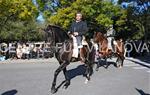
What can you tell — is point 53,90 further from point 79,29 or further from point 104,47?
→ point 104,47

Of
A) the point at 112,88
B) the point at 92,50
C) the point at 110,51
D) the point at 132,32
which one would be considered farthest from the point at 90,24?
the point at 112,88

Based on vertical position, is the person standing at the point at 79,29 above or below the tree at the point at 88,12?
below

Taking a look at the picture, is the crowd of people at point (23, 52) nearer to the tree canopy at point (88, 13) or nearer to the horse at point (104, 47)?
the tree canopy at point (88, 13)

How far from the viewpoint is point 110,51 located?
865 inches

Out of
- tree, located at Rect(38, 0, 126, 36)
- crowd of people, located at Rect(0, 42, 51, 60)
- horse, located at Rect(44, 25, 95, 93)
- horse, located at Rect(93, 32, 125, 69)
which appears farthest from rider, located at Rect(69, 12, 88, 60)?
tree, located at Rect(38, 0, 126, 36)

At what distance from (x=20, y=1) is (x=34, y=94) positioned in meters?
26.3

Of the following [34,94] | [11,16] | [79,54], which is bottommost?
[34,94]

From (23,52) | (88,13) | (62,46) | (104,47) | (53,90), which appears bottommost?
(53,90)

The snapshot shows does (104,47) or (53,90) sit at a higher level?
(104,47)

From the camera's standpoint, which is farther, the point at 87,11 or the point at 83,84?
the point at 87,11

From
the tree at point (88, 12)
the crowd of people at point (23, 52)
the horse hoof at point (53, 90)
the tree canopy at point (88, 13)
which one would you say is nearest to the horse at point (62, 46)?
the horse hoof at point (53, 90)

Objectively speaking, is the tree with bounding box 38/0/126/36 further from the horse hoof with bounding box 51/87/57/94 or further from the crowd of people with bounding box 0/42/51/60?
the horse hoof with bounding box 51/87/57/94

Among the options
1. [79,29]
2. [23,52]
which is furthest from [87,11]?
[79,29]

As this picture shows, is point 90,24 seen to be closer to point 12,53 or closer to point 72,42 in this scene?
point 12,53
